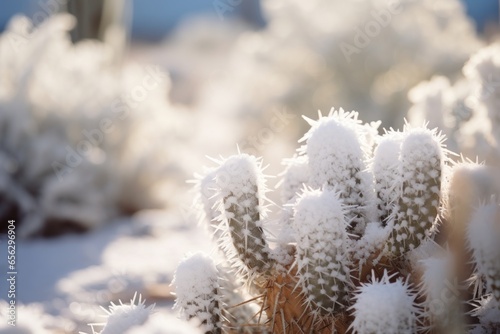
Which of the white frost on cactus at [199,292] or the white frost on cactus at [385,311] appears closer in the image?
the white frost on cactus at [385,311]

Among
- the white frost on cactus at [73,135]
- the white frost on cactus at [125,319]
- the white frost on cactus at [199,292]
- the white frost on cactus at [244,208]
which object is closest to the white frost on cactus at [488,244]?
the white frost on cactus at [244,208]

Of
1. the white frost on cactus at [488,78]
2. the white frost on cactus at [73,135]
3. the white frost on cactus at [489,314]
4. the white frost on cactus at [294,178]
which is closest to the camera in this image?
the white frost on cactus at [489,314]

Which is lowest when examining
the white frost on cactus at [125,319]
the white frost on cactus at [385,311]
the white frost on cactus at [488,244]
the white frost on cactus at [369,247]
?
the white frost on cactus at [385,311]

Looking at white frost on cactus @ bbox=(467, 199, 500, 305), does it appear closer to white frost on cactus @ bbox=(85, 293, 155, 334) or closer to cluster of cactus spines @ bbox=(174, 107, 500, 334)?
cluster of cactus spines @ bbox=(174, 107, 500, 334)

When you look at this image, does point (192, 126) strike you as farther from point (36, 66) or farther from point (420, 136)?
point (420, 136)

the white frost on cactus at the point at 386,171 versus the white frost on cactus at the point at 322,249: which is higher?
the white frost on cactus at the point at 386,171

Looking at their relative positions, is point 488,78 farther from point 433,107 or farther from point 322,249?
point 322,249

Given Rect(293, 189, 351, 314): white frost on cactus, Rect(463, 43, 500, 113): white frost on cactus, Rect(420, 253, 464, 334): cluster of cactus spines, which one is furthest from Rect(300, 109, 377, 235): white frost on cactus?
Rect(463, 43, 500, 113): white frost on cactus

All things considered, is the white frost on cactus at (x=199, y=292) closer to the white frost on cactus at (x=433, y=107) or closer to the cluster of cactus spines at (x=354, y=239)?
the cluster of cactus spines at (x=354, y=239)

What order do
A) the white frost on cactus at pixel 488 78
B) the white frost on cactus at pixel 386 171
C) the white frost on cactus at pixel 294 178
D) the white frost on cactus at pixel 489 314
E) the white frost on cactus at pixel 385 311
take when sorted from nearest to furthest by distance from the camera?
the white frost on cactus at pixel 385 311, the white frost on cactus at pixel 489 314, the white frost on cactus at pixel 386 171, the white frost on cactus at pixel 294 178, the white frost on cactus at pixel 488 78
